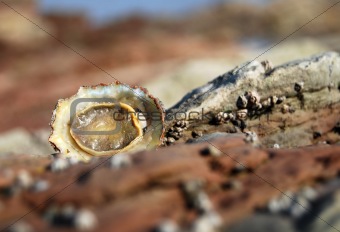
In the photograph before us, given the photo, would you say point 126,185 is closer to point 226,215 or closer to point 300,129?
point 226,215

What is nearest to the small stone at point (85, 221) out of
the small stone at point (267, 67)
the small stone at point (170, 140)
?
the small stone at point (170, 140)

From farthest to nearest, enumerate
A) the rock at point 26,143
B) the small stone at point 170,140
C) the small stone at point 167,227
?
1. the rock at point 26,143
2. the small stone at point 170,140
3. the small stone at point 167,227

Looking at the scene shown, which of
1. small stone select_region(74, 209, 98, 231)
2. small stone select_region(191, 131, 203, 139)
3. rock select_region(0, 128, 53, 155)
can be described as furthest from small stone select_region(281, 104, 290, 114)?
rock select_region(0, 128, 53, 155)

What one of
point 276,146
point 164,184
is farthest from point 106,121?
point 164,184

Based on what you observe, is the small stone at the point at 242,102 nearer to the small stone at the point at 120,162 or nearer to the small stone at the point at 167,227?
the small stone at the point at 120,162

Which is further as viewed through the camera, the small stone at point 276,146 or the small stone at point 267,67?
the small stone at point 267,67

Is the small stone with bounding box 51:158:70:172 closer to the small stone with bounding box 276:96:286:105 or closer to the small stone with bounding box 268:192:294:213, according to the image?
the small stone with bounding box 268:192:294:213
